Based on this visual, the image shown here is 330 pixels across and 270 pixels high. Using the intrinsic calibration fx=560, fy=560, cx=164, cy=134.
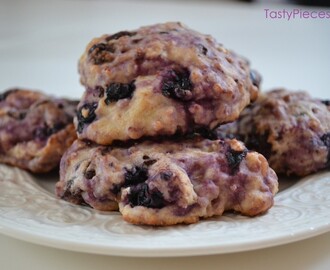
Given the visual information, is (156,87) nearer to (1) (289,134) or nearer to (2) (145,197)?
(2) (145,197)

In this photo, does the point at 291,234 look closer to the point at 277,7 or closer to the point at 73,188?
the point at 73,188

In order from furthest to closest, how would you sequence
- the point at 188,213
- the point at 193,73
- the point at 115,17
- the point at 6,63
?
1. the point at 115,17
2. the point at 6,63
3. the point at 193,73
4. the point at 188,213

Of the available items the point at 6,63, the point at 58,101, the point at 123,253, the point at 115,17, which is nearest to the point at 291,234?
the point at 123,253

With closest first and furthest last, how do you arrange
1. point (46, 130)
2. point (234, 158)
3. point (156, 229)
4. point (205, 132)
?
point (156, 229)
point (234, 158)
point (205, 132)
point (46, 130)

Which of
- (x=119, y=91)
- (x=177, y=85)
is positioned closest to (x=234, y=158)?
(x=177, y=85)

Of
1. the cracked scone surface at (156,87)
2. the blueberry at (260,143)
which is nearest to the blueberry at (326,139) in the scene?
the blueberry at (260,143)

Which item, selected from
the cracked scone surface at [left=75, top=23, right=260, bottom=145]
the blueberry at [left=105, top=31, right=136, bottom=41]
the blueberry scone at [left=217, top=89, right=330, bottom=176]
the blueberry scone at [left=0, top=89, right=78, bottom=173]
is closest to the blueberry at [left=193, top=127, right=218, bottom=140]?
the cracked scone surface at [left=75, top=23, right=260, bottom=145]

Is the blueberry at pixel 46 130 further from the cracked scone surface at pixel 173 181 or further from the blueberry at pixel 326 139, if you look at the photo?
the blueberry at pixel 326 139
